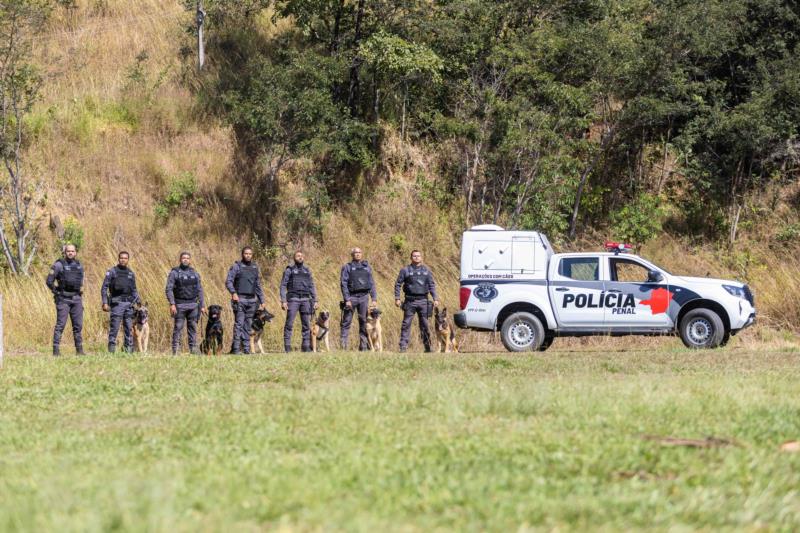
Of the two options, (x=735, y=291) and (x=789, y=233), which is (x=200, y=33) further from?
(x=735, y=291)

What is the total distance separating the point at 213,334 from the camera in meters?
20.1

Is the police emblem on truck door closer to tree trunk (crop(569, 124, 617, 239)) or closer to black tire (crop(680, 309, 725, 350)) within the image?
black tire (crop(680, 309, 725, 350))

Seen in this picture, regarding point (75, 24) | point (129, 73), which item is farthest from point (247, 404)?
point (75, 24)

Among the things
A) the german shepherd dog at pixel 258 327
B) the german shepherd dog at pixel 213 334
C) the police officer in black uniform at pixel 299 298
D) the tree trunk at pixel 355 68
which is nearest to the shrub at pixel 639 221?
the tree trunk at pixel 355 68

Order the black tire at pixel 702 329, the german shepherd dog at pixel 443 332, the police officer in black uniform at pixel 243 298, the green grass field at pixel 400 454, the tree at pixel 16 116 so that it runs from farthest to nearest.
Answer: the tree at pixel 16 116
the german shepherd dog at pixel 443 332
the police officer in black uniform at pixel 243 298
the black tire at pixel 702 329
the green grass field at pixel 400 454

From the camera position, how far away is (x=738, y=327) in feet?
61.4

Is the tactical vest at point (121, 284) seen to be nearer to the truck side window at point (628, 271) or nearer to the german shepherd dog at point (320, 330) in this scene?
the german shepherd dog at point (320, 330)

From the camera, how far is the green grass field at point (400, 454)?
553cm

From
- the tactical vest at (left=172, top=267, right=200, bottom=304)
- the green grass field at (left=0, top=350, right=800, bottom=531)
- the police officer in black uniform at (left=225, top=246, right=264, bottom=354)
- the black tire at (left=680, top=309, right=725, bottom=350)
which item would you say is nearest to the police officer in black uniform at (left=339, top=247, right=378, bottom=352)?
the police officer in black uniform at (left=225, top=246, right=264, bottom=354)

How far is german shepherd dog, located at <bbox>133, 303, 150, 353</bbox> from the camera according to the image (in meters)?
20.1

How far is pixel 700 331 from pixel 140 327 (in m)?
10.5

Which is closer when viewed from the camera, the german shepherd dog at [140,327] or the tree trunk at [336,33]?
the german shepherd dog at [140,327]

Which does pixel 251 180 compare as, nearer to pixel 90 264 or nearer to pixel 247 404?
pixel 90 264

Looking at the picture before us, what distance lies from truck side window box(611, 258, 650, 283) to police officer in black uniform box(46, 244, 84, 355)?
9.75 metres
